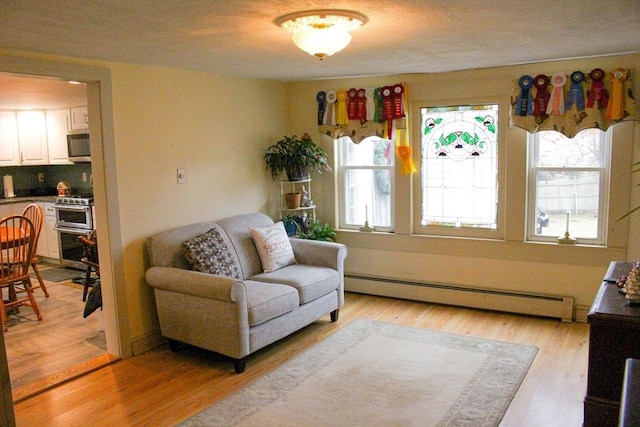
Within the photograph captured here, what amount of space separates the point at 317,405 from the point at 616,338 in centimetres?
166

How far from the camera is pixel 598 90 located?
13.2 feet

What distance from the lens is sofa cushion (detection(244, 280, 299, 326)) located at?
356cm

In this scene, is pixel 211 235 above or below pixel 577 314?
above

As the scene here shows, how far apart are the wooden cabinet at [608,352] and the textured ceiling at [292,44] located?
143 centimetres

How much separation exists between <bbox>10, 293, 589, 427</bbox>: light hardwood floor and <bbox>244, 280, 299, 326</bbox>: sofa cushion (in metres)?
0.36

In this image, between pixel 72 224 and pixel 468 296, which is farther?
pixel 72 224

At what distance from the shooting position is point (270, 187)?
209 inches

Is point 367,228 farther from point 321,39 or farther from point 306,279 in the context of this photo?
point 321,39

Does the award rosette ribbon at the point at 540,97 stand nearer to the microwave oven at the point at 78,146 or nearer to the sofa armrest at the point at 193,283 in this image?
the sofa armrest at the point at 193,283

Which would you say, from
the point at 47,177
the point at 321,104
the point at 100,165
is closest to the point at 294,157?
the point at 321,104

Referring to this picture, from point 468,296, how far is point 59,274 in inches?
194

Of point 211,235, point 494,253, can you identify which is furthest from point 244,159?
point 494,253

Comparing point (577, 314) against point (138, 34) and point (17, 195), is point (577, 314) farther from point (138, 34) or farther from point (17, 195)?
point (17, 195)

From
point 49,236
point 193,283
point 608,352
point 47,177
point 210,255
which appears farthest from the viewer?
point 47,177
